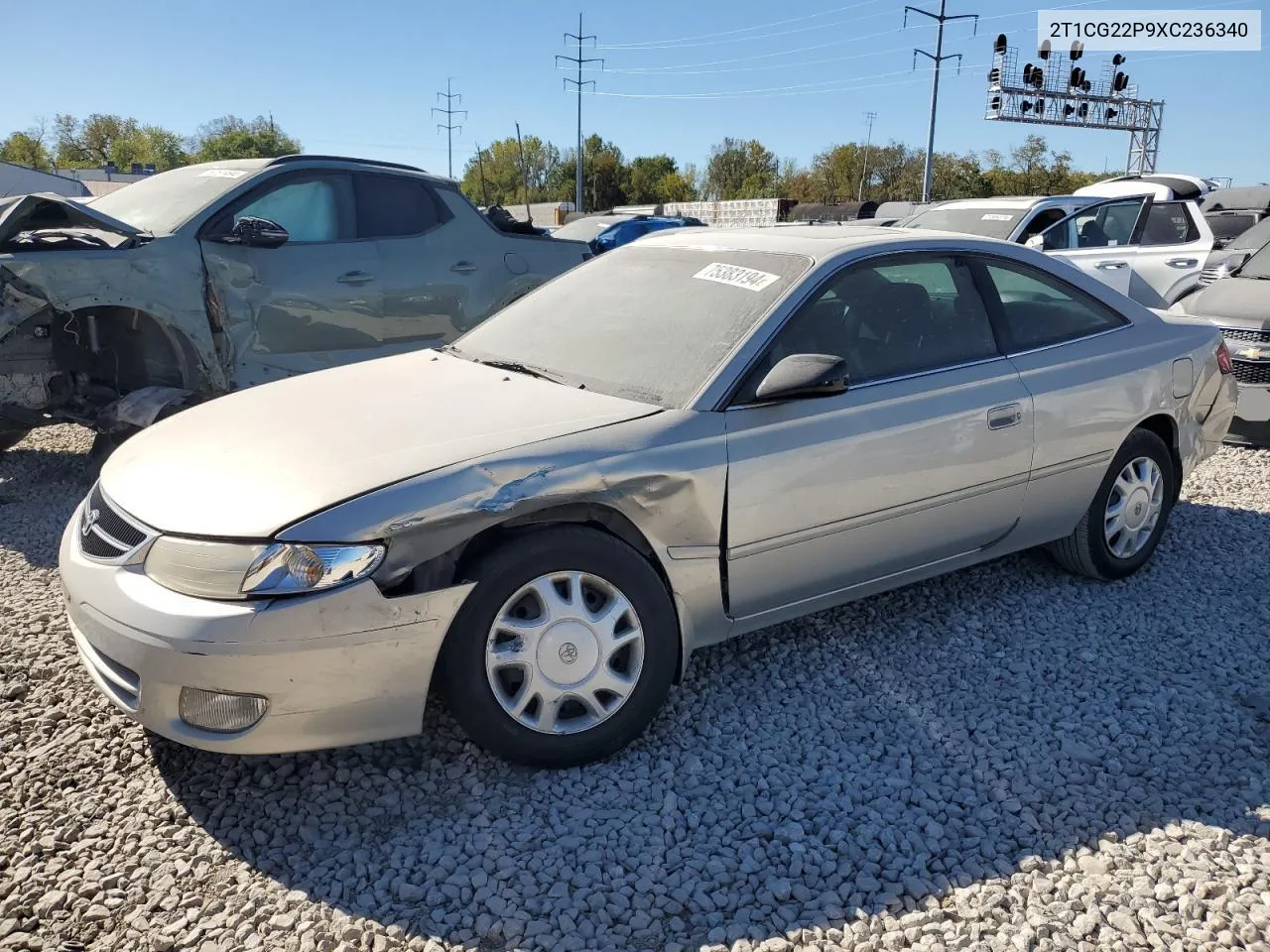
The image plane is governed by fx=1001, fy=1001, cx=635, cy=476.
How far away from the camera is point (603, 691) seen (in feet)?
9.71

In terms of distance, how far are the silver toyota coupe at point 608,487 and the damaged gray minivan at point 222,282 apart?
2.31 m

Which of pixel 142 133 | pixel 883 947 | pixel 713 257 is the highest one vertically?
pixel 142 133

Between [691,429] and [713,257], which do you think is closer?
[691,429]

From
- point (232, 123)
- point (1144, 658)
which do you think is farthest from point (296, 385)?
point (232, 123)

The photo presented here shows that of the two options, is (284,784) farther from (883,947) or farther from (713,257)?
(713,257)

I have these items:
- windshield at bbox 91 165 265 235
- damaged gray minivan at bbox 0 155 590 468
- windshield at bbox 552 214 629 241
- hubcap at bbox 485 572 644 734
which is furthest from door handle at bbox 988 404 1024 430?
windshield at bbox 552 214 629 241

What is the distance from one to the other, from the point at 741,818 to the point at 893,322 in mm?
1884

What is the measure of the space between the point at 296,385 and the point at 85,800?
1535 mm

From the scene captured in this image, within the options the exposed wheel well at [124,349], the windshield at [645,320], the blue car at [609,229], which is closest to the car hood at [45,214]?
the exposed wheel well at [124,349]

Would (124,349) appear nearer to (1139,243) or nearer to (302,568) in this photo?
(302,568)

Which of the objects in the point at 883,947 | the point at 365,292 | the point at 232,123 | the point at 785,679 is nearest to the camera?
the point at 883,947

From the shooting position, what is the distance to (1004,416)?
372 cm

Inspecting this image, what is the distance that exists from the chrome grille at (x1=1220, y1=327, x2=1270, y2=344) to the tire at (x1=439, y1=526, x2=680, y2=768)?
5.67 metres

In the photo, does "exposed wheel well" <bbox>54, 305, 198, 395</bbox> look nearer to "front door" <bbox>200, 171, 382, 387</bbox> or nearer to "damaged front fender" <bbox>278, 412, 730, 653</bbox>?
"front door" <bbox>200, 171, 382, 387</bbox>
